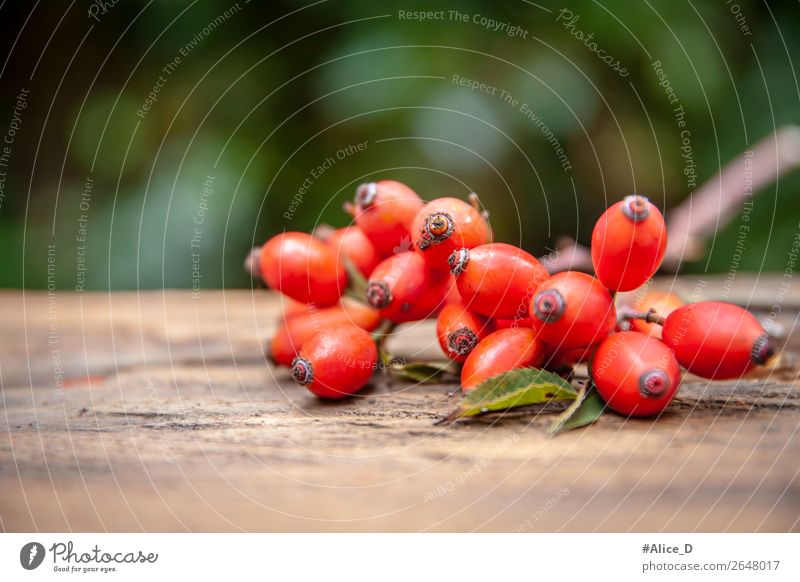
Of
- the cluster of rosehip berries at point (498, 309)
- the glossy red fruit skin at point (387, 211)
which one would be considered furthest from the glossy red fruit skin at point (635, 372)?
the glossy red fruit skin at point (387, 211)

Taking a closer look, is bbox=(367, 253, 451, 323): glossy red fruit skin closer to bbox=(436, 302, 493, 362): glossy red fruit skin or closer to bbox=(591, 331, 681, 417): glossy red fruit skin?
bbox=(436, 302, 493, 362): glossy red fruit skin

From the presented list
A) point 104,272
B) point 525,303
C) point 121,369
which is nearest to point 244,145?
point 104,272

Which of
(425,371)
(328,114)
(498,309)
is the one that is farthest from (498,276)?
(328,114)

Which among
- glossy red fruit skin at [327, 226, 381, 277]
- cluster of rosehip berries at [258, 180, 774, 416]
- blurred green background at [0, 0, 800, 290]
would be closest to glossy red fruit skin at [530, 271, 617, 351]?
cluster of rosehip berries at [258, 180, 774, 416]

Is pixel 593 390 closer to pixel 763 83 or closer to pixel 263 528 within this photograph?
pixel 263 528

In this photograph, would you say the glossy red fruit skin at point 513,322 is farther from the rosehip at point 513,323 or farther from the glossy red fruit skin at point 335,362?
the glossy red fruit skin at point 335,362
